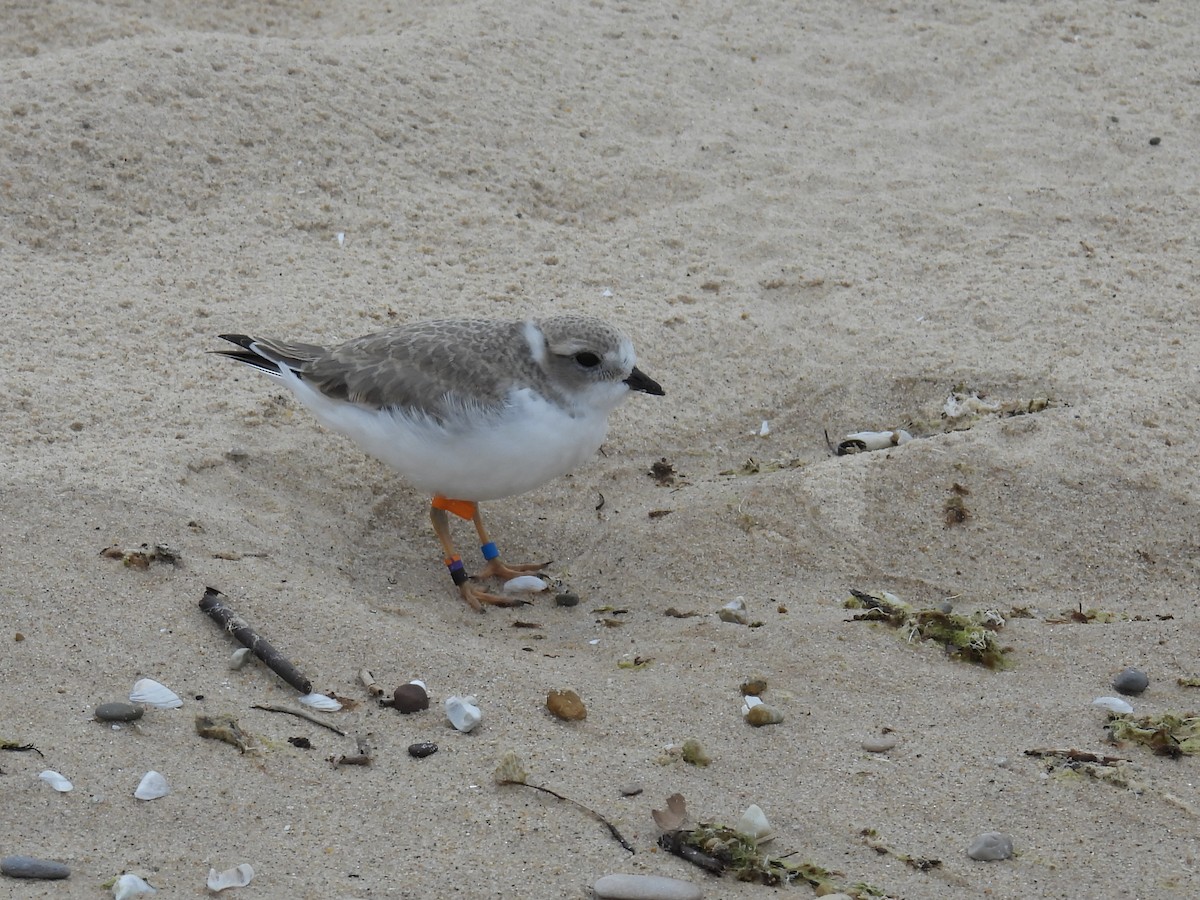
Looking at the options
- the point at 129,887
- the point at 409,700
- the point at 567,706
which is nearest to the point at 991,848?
the point at 567,706

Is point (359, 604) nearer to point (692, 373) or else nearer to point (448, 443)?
point (448, 443)

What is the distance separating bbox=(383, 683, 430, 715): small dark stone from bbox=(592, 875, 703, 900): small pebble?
902mm

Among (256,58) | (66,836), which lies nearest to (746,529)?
(66,836)

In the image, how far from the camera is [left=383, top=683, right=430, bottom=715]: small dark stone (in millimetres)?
3717

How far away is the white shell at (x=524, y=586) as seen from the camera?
478cm

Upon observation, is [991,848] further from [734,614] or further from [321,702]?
[321,702]

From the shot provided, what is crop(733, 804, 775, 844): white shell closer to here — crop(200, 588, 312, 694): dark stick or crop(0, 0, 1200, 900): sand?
crop(0, 0, 1200, 900): sand

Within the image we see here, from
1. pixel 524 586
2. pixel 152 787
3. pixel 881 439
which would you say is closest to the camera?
pixel 152 787

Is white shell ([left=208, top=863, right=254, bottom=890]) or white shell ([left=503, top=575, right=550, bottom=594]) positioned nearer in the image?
white shell ([left=208, top=863, right=254, bottom=890])

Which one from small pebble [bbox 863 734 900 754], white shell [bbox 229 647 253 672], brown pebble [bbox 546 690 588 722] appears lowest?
white shell [bbox 229 647 253 672]

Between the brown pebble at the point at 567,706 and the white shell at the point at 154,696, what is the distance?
101 centimetres

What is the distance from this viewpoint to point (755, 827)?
127 inches

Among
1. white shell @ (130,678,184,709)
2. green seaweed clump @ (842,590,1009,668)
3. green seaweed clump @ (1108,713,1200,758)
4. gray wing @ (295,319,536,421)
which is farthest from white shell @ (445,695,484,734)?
green seaweed clump @ (1108,713,1200,758)

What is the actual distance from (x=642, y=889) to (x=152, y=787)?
122 cm
